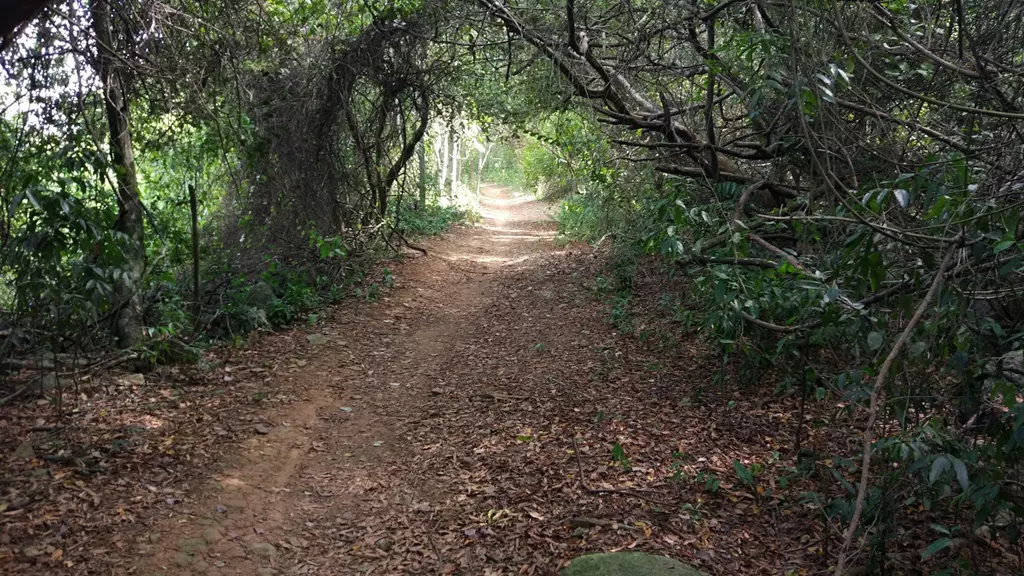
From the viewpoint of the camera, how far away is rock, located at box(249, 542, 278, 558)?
416 cm

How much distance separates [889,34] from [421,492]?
17.6 ft

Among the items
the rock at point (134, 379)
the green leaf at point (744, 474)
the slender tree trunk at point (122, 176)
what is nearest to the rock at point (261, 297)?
the slender tree trunk at point (122, 176)

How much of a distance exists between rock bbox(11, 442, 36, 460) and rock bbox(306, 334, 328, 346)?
3.76 meters

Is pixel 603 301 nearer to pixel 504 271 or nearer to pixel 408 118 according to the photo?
pixel 504 271

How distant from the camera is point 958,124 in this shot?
5.23 metres

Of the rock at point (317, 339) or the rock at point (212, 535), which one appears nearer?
the rock at point (212, 535)

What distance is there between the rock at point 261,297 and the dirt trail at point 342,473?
3.00ft

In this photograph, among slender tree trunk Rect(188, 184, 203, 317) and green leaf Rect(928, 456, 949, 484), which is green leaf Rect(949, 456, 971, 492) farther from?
slender tree trunk Rect(188, 184, 203, 317)

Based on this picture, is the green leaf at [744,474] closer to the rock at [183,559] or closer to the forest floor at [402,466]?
the forest floor at [402,466]

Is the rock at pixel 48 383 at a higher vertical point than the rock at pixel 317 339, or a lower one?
higher

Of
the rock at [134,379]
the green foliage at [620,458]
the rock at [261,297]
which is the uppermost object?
the rock at [261,297]

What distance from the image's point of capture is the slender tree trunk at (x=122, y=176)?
5668 millimetres

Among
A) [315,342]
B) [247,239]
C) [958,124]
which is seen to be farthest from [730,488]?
[247,239]

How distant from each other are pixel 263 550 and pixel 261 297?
17.9 feet
